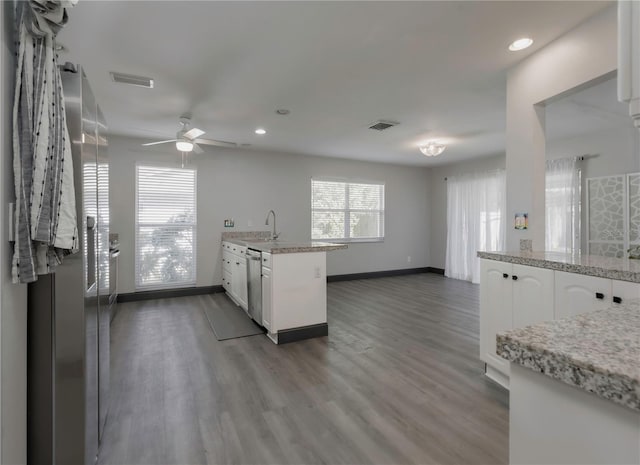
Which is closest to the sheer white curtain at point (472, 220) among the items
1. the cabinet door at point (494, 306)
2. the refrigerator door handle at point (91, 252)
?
the cabinet door at point (494, 306)

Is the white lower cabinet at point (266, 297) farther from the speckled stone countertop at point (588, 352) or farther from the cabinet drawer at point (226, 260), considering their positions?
the speckled stone countertop at point (588, 352)

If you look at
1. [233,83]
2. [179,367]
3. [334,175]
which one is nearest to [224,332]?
[179,367]

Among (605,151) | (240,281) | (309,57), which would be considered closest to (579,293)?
(309,57)

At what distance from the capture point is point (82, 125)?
1.42m

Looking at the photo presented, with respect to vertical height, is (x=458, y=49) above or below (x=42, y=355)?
above

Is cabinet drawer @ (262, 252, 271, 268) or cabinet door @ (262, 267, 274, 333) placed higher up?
cabinet drawer @ (262, 252, 271, 268)

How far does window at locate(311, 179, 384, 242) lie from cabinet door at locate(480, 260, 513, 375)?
13.6 feet

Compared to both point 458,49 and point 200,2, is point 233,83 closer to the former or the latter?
point 200,2

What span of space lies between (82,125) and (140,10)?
3.70 ft

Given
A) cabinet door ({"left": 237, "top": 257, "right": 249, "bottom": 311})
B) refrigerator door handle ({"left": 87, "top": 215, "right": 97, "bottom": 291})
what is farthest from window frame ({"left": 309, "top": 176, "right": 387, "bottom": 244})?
refrigerator door handle ({"left": 87, "top": 215, "right": 97, "bottom": 291})

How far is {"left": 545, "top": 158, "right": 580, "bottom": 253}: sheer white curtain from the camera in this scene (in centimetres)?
477

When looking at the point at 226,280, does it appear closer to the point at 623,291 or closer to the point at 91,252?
the point at 91,252

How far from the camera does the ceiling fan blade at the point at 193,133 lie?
367cm

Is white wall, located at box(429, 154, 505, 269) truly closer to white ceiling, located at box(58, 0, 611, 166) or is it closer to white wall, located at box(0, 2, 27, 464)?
white ceiling, located at box(58, 0, 611, 166)
